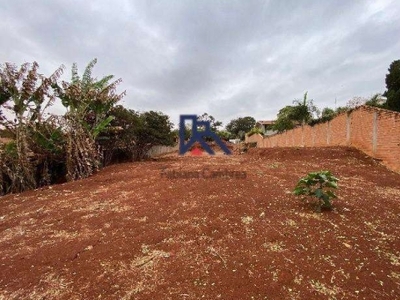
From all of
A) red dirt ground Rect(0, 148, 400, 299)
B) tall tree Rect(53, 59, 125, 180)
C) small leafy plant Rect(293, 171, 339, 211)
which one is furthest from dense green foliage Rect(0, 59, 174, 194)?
small leafy plant Rect(293, 171, 339, 211)

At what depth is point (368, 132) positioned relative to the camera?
7.60 m

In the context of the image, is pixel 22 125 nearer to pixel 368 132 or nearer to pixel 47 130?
pixel 47 130

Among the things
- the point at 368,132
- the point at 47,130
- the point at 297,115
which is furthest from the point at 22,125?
the point at 297,115

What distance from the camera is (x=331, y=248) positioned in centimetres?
263

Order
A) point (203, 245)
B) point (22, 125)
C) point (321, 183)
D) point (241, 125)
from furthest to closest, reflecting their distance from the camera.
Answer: point (241, 125)
point (22, 125)
point (321, 183)
point (203, 245)

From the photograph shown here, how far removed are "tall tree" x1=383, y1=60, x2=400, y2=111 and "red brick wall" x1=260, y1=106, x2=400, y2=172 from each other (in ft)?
26.4

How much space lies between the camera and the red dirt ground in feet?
6.95

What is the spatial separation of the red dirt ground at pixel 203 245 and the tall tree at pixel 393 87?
48.4 feet

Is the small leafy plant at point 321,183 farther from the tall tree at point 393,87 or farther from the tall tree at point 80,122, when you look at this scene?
the tall tree at point 393,87

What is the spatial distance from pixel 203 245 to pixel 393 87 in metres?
20.6

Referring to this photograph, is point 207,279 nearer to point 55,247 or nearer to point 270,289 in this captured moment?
point 270,289

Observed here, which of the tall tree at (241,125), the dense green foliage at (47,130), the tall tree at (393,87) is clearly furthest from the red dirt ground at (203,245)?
the tall tree at (241,125)

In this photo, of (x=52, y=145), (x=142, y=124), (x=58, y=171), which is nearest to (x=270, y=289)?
(x=52, y=145)

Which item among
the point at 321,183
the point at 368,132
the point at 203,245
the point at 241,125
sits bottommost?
the point at 203,245
